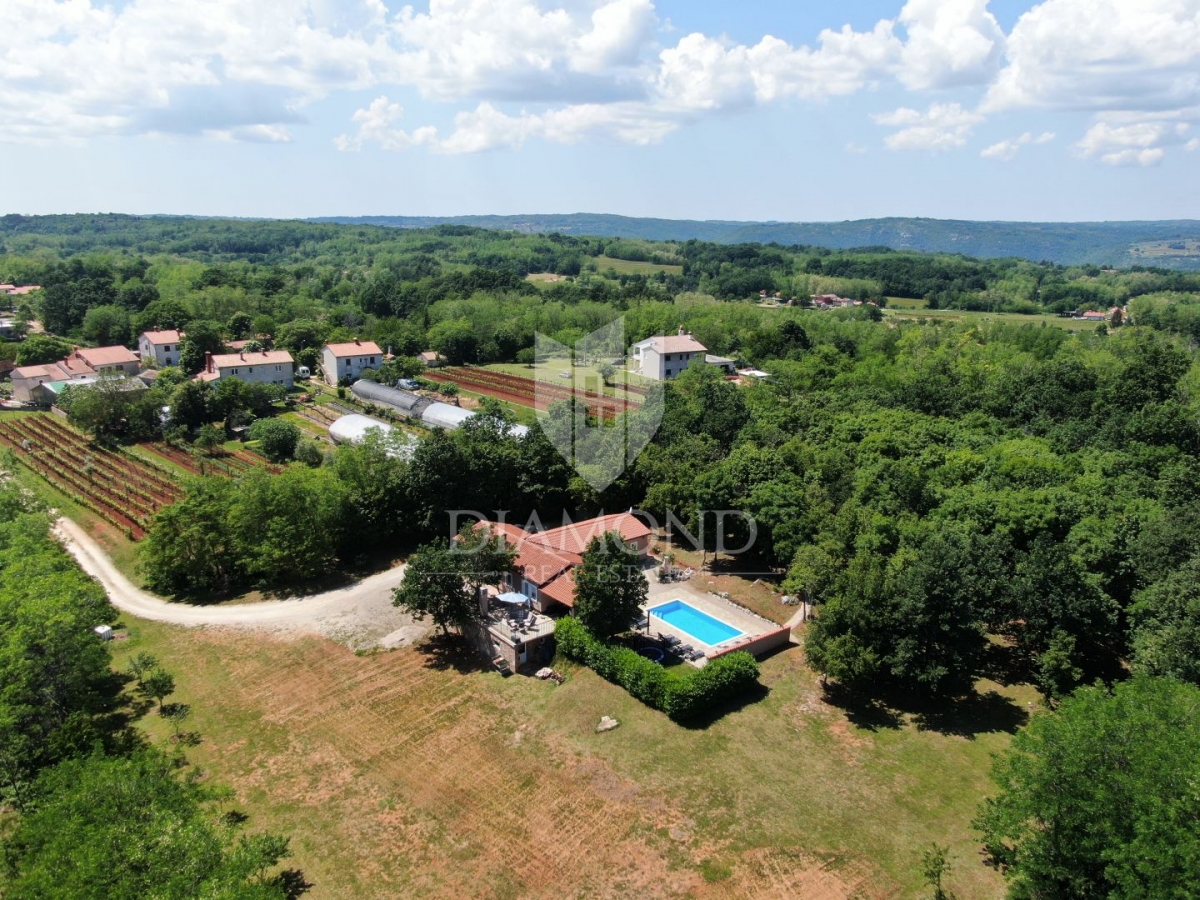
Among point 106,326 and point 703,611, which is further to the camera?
point 106,326

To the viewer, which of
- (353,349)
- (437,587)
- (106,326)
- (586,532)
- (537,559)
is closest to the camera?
(437,587)

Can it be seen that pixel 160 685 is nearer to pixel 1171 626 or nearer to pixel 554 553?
pixel 554 553

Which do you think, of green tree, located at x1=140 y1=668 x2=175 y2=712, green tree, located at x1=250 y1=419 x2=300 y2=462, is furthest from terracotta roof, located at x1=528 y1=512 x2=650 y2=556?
green tree, located at x1=250 y1=419 x2=300 y2=462

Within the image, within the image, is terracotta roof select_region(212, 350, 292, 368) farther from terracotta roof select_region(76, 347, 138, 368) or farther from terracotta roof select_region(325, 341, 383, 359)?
terracotta roof select_region(76, 347, 138, 368)

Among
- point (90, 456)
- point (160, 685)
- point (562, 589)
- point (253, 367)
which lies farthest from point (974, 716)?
point (253, 367)

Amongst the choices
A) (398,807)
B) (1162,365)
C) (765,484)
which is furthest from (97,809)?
(1162,365)
